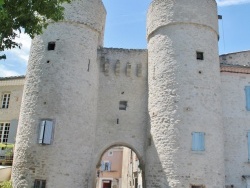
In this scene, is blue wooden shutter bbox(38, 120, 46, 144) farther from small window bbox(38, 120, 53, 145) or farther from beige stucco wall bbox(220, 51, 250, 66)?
beige stucco wall bbox(220, 51, 250, 66)

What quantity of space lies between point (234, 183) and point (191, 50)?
7646 mm

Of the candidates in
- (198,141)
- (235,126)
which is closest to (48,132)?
(198,141)

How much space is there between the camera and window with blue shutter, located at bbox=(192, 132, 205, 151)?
15.3 m

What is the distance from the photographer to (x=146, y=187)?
52.9ft

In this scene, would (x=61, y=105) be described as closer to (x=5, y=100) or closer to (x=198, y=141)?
(x=198, y=141)

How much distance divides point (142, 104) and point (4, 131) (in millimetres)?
10471

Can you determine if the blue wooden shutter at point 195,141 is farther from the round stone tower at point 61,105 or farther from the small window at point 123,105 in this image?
the round stone tower at point 61,105

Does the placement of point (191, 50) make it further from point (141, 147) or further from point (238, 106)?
point (141, 147)

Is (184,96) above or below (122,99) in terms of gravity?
below

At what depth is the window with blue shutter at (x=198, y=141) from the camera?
15281 millimetres

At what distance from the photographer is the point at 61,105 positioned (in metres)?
16.2

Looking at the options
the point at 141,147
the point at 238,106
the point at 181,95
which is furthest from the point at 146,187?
the point at 238,106

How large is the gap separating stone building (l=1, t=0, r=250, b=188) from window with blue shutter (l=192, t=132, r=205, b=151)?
5 cm

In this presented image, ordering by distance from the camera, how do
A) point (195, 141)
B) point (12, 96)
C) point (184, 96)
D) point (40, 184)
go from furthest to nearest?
point (12, 96) < point (184, 96) < point (195, 141) < point (40, 184)
